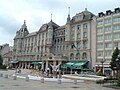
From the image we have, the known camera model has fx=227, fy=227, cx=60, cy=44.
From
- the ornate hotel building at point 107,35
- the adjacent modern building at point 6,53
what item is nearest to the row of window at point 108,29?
the ornate hotel building at point 107,35

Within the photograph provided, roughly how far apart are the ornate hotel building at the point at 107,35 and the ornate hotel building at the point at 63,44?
68.6 inches

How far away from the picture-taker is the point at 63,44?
8225 cm

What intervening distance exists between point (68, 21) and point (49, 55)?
47.0 ft

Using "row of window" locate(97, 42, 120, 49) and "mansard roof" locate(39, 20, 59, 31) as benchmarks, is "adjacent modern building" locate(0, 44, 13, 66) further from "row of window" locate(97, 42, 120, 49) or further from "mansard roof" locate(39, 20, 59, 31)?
"row of window" locate(97, 42, 120, 49)

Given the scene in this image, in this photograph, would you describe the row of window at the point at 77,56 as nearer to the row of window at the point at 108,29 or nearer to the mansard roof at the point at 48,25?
the row of window at the point at 108,29

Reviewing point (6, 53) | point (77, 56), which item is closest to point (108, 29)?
point (77, 56)

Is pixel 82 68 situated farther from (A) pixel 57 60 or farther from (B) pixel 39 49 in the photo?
(B) pixel 39 49

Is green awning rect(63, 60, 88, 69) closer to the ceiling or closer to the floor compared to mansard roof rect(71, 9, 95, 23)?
closer to the floor

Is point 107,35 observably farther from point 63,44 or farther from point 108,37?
point 63,44

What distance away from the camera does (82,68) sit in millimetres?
68938

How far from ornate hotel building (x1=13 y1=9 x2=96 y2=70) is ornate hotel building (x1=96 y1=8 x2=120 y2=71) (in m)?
1.74

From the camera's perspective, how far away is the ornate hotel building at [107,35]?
6391 cm

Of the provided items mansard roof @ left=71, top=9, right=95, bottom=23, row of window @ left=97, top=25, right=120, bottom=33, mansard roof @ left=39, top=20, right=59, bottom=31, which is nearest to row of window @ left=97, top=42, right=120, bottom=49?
row of window @ left=97, top=25, right=120, bottom=33

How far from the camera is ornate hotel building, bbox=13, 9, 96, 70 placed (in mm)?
71438
